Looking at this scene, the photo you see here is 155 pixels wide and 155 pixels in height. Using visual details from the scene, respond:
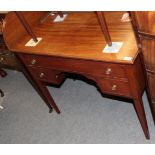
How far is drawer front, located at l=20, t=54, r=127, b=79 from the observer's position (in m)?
Answer: 1.29

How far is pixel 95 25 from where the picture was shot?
1510 millimetres

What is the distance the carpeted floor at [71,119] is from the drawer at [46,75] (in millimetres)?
447

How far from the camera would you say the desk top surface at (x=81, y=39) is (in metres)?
1.23

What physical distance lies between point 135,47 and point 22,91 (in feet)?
5.52

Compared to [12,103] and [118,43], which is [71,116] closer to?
[12,103]

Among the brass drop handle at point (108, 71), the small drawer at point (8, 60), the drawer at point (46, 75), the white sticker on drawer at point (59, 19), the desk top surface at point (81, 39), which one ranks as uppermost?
the desk top surface at point (81, 39)

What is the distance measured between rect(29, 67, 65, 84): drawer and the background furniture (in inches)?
28.3

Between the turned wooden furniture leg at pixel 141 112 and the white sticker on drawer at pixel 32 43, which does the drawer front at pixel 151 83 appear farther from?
the white sticker on drawer at pixel 32 43

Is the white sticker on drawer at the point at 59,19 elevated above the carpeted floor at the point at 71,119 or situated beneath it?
elevated above

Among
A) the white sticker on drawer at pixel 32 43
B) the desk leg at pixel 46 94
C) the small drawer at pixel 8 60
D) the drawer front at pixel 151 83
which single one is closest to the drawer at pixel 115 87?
the drawer front at pixel 151 83

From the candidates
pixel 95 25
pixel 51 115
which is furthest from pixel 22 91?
pixel 95 25

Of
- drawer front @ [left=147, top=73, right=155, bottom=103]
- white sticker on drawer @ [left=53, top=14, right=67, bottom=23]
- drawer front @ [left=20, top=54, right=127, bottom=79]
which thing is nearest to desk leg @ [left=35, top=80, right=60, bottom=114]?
drawer front @ [left=20, top=54, right=127, bottom=79]

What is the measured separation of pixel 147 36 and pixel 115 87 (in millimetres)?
496

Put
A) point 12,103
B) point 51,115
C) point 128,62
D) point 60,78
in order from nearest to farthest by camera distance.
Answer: point 128,62 → point 60,78 → point 51,115 → point 12,103
